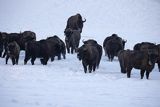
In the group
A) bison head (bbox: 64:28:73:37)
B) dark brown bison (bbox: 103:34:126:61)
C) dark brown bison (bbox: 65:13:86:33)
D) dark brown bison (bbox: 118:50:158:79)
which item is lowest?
dark brown bison (bbox: 118:50:158:79)

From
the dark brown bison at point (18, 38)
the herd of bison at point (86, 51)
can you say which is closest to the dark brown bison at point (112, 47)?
the herd of bison at point (86, 51)

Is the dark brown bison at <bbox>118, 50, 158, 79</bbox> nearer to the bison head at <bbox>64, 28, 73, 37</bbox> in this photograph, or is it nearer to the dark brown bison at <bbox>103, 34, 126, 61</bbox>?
the dark brown bison at <bbox>103, 34, 126, 61</bbox>

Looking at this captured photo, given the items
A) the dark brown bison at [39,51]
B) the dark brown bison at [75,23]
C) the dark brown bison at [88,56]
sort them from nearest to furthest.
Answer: the dark brown bison at [88,56]
the dark brown bison at [39,51]
the dark brown bison at [75,23]

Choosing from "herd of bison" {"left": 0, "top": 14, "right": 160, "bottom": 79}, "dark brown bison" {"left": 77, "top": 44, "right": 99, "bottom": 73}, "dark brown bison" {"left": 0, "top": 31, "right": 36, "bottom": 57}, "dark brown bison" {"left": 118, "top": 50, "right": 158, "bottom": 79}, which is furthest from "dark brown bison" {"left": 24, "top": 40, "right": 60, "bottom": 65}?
"dark brown bison" {"left": 118, "top": 50, "right": 158, "bottom": 79}

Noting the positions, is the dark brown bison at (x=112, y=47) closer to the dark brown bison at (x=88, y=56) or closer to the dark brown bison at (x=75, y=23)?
the dark brown bison at (x=88, y=56)

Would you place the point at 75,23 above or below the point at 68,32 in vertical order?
above

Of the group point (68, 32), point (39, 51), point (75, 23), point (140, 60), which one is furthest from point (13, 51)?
point (75, 23)

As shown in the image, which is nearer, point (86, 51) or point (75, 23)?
point (86, 51)

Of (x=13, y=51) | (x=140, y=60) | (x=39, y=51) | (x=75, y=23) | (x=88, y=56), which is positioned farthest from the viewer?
(x=75, y=23)

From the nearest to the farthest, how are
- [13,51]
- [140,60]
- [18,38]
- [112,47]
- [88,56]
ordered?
[140,60] < [88,56] < [13,51] < [18,38] < [112,47]

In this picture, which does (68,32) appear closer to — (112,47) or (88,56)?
(112,47)

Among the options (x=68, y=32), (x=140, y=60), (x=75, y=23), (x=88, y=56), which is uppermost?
(x=75, y=23)

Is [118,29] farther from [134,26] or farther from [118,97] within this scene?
[118,97]

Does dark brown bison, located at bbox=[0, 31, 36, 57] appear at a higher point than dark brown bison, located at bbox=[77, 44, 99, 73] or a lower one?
higher
